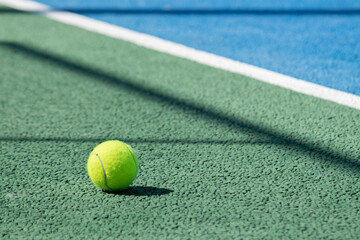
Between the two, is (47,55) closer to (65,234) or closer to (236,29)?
(236,29)

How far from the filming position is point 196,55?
5410 mm

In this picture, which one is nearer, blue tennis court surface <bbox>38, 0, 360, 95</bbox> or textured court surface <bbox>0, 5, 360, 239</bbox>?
textured court surface <bbox>0, 5, 360, 239</bbox>

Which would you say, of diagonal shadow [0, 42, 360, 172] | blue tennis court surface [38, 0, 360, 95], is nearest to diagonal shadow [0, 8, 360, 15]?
blue tennis court surface [38, 0, 360, 95]

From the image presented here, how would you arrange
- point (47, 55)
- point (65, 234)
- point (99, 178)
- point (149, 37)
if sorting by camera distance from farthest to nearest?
point (149, 37) → point (47, 55) → point (99, 178) → point (65, 234)

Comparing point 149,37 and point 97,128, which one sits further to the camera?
point 149,37

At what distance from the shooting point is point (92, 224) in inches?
98.9

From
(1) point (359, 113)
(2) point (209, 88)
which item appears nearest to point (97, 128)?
(2) point (209, 88)

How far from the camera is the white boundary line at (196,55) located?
4176 millimetres

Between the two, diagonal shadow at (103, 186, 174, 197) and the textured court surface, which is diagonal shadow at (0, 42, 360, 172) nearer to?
the textured court surface

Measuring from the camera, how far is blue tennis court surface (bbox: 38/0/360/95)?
4922mm

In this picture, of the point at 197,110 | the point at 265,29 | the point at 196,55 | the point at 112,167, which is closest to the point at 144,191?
the point at 112,167

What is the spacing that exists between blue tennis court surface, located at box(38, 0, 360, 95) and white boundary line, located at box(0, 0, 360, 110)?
13 cm

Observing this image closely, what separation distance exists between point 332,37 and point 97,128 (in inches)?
126

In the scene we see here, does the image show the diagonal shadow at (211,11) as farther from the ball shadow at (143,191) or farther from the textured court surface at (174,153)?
the ball shadow at (143,191)
